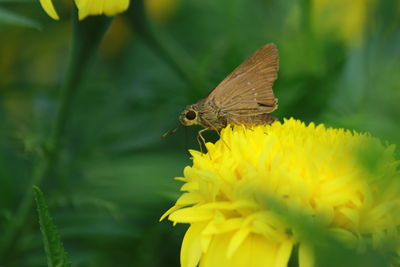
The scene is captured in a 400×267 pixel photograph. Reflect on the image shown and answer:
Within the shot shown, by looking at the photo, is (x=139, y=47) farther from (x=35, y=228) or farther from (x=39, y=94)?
(x=35, y=228)

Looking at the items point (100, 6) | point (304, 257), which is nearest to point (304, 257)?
point (304, 257)

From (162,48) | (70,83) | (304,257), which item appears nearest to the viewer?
(304,257)

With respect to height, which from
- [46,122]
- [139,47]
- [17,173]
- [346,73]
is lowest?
[17,173]

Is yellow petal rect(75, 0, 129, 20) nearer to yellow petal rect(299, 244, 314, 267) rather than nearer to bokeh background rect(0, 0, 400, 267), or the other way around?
bokeh background rect(0, 0, 400, 267)

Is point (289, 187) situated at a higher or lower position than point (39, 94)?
lower

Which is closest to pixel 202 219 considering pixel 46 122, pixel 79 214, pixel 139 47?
pixel 79 214

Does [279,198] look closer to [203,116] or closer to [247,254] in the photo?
[247,254]

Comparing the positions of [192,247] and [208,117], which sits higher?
[208,117]
